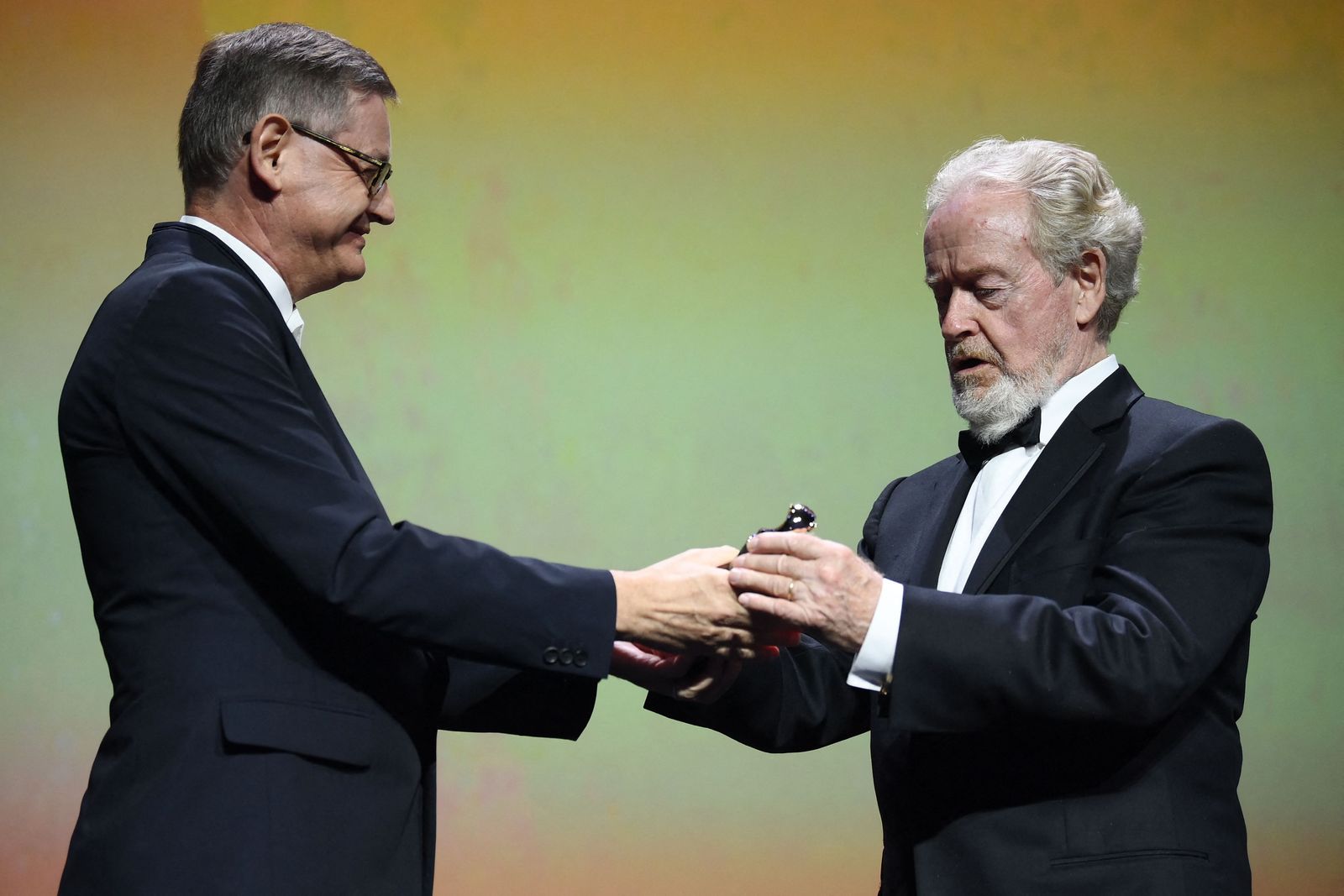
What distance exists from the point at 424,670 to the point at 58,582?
2059 millimetres

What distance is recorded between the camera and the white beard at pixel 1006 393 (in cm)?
201

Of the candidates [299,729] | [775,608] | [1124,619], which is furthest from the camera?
[775,608]

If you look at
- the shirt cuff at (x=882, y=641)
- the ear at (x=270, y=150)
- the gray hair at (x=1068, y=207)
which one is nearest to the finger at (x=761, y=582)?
the shirt cuff at (x=882, y=641)

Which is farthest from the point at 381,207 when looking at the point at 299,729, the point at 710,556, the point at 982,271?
the point at 982,271

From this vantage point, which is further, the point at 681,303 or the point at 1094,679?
the point at 681,303

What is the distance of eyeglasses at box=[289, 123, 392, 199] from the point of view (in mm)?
1825

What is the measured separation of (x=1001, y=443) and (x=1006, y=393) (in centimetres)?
8

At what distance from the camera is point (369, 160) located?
1882mm

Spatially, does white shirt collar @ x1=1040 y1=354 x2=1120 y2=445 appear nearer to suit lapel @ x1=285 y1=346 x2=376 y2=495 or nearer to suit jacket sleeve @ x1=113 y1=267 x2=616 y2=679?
suit jacket sleeve @ x1=113 y1=267 x2=616 y2=679

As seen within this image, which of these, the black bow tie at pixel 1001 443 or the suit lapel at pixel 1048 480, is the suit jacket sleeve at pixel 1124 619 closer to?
the suit lapel at pixel 1048 480

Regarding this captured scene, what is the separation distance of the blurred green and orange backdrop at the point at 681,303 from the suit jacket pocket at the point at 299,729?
1.85m

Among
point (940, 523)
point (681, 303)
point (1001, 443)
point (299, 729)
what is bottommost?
point (299, 729)

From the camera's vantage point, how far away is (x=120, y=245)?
11.2ft

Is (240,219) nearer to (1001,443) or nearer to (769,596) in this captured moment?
(769,596)
